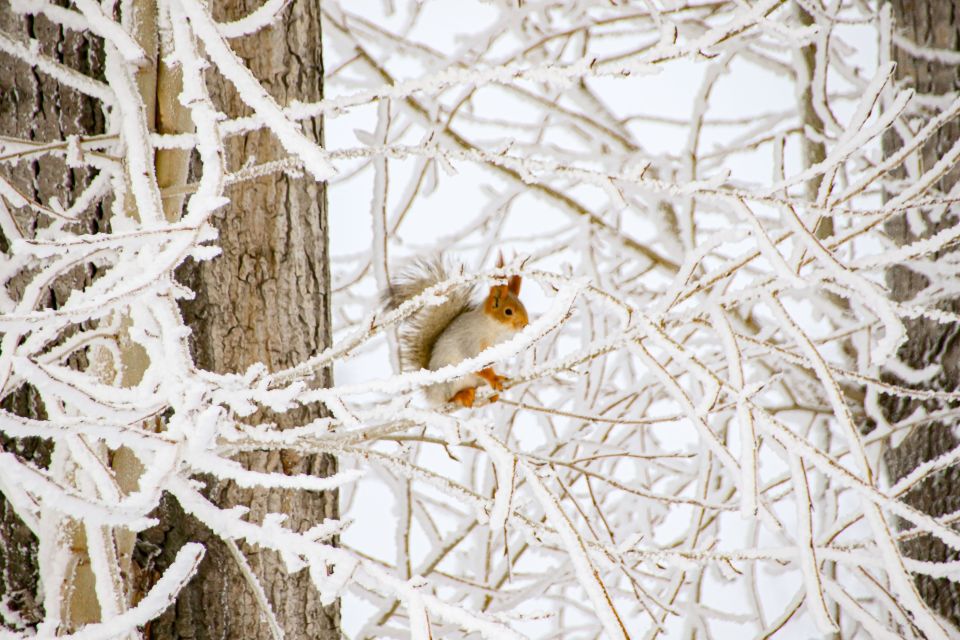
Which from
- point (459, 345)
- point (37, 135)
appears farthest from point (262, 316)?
point (459, 345)

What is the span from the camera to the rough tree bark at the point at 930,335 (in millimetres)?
1992

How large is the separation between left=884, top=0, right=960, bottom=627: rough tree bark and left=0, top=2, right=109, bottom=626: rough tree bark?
186 centimetres

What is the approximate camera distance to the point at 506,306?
236cm

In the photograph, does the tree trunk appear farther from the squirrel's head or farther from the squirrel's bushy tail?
the squirrel's head

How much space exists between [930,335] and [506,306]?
107 centimetres

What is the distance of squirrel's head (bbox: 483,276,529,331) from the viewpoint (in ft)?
7.64

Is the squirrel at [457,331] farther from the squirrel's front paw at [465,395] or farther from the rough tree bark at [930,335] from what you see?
the rough tree bark at [930,335]

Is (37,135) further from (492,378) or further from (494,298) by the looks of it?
(494,298)

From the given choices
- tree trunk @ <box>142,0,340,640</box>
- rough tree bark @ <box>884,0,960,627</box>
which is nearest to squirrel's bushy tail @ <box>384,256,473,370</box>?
tree trunk @ <box>142,0,340,640</box>

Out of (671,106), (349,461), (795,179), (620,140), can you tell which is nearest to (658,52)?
(795,179)

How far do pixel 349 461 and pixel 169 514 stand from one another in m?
1.29

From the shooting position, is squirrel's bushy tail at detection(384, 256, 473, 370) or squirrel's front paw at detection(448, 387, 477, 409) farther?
squirrel's bushy tail at detection(384, 256, 473, 370)

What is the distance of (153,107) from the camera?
1.00m

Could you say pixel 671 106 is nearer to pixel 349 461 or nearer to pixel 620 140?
pixel 620 140
